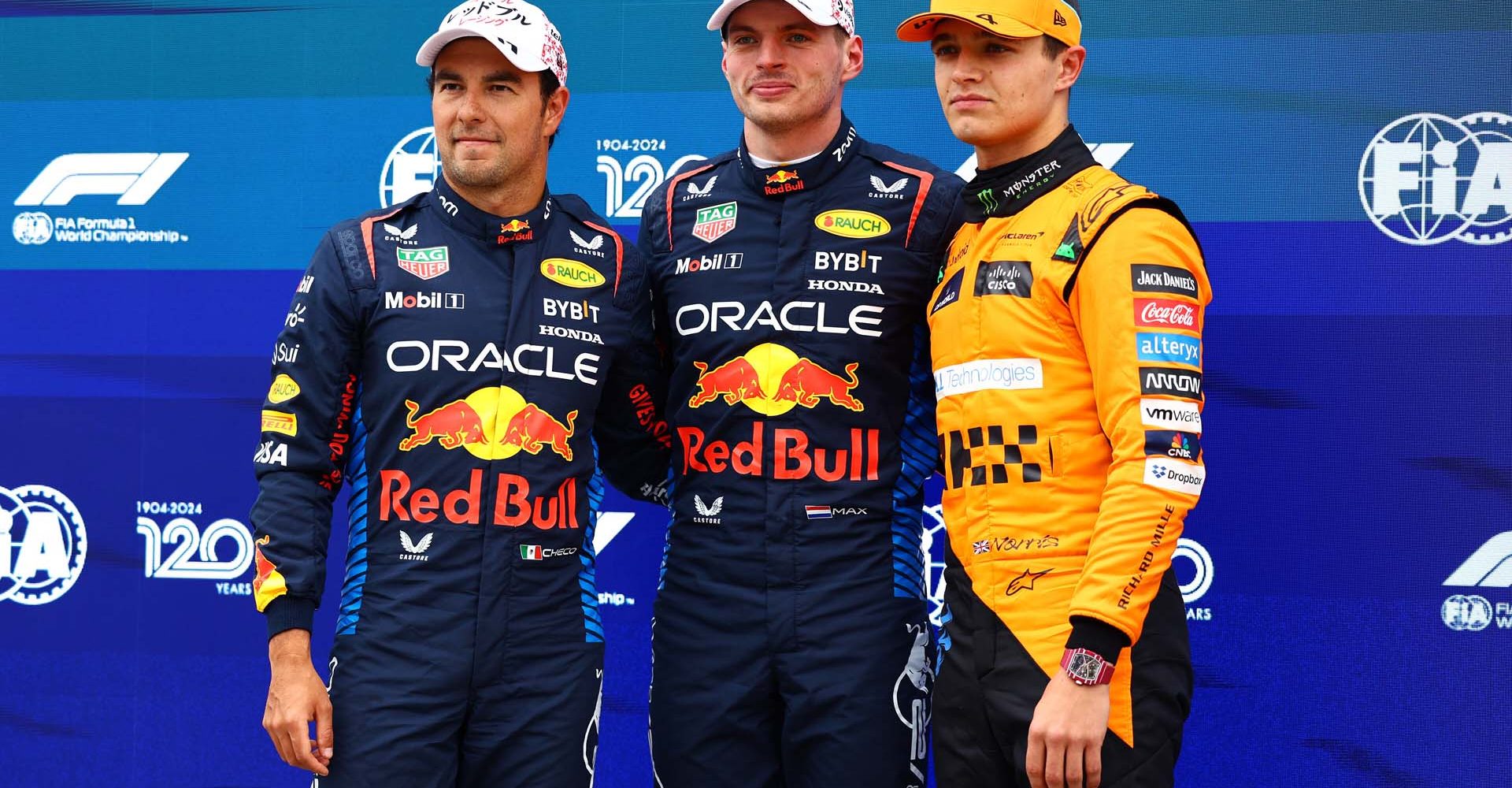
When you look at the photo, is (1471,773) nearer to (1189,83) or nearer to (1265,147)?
(1265,147)

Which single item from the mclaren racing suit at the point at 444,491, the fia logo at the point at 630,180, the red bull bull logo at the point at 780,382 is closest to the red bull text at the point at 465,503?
the mclaren racing suit at the point at 444,491

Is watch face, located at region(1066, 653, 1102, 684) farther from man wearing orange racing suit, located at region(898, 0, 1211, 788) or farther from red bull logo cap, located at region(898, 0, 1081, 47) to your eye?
red bull logo cap, located at region(898, 0, 1081, 47)

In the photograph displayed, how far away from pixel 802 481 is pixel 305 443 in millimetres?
856

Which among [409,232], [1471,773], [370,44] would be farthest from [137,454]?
[1471,773]

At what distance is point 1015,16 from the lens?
210 centimetres

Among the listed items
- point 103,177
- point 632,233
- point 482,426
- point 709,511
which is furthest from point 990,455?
point 103,177

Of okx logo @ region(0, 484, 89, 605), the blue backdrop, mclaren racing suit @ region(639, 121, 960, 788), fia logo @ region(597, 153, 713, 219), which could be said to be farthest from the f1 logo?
mclaren racing suit @ region(639, 121, 960, 788)

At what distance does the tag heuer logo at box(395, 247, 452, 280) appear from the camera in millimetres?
2291

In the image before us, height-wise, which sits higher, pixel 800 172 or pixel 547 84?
pixel 547 84

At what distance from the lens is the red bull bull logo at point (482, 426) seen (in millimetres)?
2221

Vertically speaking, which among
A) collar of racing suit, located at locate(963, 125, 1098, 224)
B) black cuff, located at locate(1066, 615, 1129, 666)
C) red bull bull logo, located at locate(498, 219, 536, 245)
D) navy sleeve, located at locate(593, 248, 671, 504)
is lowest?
black cuff, located at locate(1066, 615, 1129, 666)

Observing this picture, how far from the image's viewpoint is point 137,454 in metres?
3.66

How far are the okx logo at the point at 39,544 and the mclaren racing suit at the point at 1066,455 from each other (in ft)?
8.94

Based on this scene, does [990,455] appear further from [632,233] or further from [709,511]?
[632,233]
